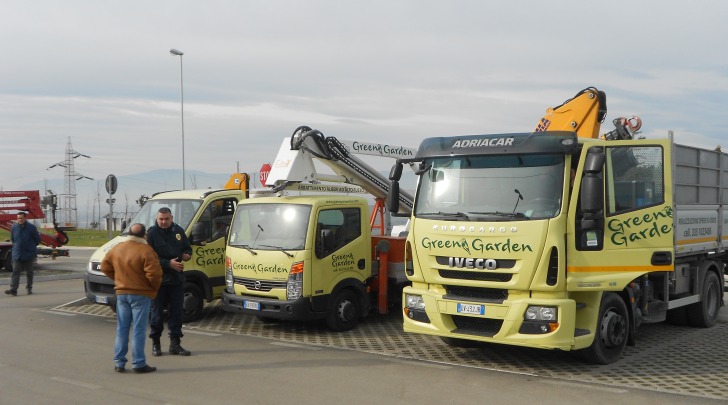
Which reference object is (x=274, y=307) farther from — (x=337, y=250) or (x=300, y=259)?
(x=337, y=250)

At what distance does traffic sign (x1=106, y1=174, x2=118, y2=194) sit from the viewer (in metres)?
18.3

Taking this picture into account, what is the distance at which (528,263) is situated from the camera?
816 centimetres

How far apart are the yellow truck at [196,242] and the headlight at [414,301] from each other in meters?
3.80

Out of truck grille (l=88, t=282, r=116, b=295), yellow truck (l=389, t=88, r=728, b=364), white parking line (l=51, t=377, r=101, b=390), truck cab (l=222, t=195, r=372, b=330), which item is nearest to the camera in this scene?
white parking line (l=51, t=377, r=101, b=390)

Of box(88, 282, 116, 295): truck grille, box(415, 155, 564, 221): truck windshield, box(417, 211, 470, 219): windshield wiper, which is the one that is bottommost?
box(88, 282, 116, 295): truck grille

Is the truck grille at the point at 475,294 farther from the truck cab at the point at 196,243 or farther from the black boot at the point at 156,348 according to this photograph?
the truck cab at the point at 196,243

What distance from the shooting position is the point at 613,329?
888 centimetres

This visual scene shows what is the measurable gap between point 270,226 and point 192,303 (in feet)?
6.54

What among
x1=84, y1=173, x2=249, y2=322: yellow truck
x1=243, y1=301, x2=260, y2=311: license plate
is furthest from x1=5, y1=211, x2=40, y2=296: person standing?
x1=243, y1=301, x2=260, y2=311: license plate

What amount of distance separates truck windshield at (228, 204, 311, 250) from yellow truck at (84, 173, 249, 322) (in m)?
0.61

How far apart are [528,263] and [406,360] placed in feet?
6.87

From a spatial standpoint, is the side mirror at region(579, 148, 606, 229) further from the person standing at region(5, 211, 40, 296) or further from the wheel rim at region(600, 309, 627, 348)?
the person standing at region(5, 211, 40, 296)

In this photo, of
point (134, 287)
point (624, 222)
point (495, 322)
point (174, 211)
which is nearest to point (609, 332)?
point (624, 222)

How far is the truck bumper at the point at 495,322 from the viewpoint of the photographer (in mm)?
8086
